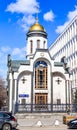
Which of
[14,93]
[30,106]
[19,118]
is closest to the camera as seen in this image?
[19,118]

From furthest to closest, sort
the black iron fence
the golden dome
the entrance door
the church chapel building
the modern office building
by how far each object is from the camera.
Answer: the modern office building
the golden dome
the entrance door
the church chapel building
the black iron fence

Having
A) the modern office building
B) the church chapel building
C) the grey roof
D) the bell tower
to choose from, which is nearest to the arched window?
the church chapel building

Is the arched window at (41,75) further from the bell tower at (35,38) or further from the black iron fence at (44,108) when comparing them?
the bell tower at (35,38)

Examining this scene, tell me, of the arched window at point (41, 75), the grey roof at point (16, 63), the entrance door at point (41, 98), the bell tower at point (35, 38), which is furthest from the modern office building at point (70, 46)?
the entrance door at point (41, 98)

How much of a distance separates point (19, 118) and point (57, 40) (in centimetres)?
5751

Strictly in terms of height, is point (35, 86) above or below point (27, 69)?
below

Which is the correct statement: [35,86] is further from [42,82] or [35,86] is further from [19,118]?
[19,118]

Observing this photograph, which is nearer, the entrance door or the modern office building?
the entrance door

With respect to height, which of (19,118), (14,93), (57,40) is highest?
(57,40)

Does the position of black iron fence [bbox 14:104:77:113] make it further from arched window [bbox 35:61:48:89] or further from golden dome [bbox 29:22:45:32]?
golden dome [bbox 29:22:45:32]

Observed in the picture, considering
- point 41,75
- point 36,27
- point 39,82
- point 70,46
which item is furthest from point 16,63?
point 70,46

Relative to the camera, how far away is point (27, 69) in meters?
40.4

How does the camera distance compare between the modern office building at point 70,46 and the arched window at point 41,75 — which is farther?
the modern office building at point 70,46

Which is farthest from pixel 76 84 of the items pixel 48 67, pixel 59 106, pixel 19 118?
pixel 19 118
